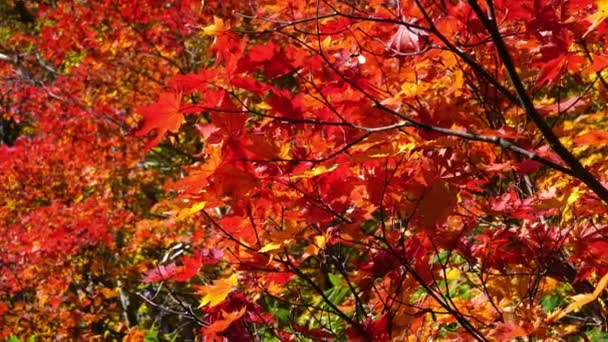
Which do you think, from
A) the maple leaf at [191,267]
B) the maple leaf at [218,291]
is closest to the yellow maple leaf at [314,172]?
the maple leaf at [218,291]

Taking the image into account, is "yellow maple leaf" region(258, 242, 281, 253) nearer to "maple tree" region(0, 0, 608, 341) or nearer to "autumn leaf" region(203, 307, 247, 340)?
"maple tree" region(0, 0, 608, 341)

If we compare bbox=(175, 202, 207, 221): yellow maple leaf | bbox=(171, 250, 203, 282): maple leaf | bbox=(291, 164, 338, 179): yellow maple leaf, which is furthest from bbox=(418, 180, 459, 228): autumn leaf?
bbox=(171, 250, 203, 282): maple leaf

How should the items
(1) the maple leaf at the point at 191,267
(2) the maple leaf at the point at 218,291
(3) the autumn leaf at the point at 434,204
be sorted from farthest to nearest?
(1) the maple leaf at the point at 191,267 < (2) the maple leaf at the point at 218,291 < (3) the autumn leaf at the point at 434,204

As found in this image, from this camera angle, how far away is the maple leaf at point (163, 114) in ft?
4.79

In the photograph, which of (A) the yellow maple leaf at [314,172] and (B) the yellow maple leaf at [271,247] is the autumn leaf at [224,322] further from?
(A) the yellow maple leaf at [314,172]

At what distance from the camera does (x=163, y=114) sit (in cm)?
148

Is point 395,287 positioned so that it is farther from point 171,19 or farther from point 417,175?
point 171,19

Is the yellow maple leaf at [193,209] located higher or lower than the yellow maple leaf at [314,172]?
lower

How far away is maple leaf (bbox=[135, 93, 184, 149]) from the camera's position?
1.46m

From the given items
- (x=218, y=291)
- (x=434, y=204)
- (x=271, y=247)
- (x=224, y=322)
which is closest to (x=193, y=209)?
(x=271, y=247)

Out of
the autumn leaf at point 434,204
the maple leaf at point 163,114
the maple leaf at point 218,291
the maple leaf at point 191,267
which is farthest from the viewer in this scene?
the maple leaf at point 191,267

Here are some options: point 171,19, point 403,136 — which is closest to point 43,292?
point 171,19

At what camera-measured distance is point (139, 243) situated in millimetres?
6719

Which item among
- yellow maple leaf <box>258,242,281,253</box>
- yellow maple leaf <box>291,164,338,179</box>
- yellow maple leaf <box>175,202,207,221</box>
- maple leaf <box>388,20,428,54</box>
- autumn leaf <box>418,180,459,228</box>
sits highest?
maple leaf <box>388,20,428,54</box>
